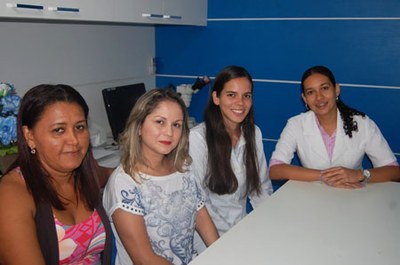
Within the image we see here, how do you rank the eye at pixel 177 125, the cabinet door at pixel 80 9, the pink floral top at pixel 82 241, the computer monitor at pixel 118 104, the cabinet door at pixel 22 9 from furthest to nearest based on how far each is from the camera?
Answer: the computer monitor at pixel 118 104 < the cabinet door at pixel 80 9 < the cabinet door at pixel 22 9 < the eye at pixel 177 125 < the pink floral top at pixel 82 241

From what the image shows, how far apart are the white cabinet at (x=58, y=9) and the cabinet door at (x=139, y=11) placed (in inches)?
3.4

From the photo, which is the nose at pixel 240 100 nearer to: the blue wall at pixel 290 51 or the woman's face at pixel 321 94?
the woman's face at pixel 321 94

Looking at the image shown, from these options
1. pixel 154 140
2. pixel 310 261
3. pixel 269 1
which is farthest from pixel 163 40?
pixel 310 261

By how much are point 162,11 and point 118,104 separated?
0.70 m

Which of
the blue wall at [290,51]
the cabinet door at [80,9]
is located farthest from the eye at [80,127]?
the blue wall at [290,51]

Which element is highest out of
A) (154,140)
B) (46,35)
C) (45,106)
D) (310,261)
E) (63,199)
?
(46,35)

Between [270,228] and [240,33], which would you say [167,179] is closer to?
[270,228]

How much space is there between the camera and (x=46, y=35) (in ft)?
7.93

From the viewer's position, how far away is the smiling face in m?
1.48

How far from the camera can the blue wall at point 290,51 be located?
2721mm

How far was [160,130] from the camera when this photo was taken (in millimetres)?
1483

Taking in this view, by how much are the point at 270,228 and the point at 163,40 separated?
242 cm

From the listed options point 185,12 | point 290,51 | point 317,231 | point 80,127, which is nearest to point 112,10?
point 185,12

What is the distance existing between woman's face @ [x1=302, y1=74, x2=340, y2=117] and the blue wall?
88cm
